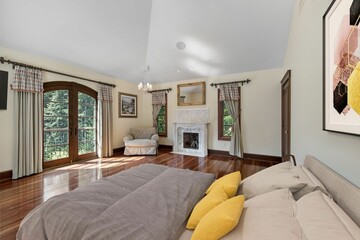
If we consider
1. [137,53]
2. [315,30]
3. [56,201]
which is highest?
[137,53]

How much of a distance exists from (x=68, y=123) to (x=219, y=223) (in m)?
4.57

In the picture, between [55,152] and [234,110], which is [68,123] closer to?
[55,152]

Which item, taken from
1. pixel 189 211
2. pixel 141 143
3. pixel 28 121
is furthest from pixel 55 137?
pixel 189 211

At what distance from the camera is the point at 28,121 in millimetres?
3447

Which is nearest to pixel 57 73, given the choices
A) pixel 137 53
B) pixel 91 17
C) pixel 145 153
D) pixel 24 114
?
pixel 24 114

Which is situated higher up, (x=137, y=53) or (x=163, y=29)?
(x=163, y=29)

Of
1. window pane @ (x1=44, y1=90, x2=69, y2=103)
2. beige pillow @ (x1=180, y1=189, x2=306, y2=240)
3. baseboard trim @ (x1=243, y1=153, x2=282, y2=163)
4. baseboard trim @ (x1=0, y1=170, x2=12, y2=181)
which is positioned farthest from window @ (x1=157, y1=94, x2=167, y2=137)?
beige pillow @ (x1=180, y1=189, x2=306, y2=240)

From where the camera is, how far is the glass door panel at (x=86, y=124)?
4598mm

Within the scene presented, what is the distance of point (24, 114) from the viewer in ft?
11.2

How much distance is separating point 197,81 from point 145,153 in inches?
112

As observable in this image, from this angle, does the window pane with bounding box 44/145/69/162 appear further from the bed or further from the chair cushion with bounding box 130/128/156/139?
the bed

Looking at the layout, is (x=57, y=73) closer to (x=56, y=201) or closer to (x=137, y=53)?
(x=137, y=53)

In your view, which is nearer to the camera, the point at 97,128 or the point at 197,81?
the point at 97,128

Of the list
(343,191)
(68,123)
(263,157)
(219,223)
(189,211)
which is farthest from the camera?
(263,157)
